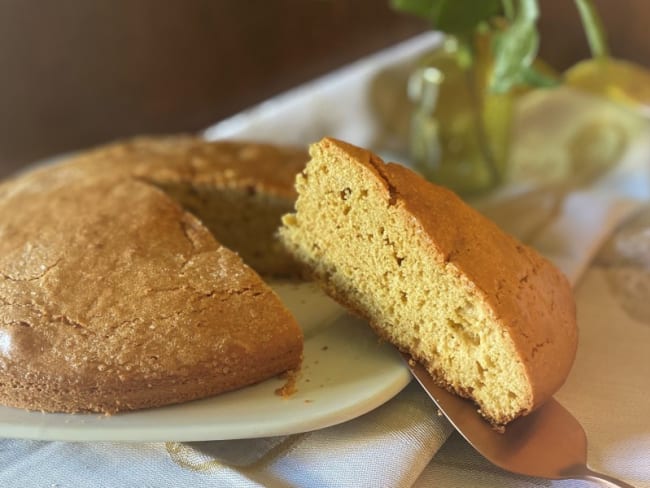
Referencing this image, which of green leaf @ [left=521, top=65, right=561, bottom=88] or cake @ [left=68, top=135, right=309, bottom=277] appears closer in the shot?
green leaf @ [left=521, top=65, right=561, bottom=88]

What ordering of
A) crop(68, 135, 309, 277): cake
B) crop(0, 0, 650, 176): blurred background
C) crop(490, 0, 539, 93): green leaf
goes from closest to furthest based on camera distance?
1. crop(490, 0, 539, 93): green leaf
2. crop(68, 135, 309, 277): cake
3. crop(0, 0, 650, 176): blurred background

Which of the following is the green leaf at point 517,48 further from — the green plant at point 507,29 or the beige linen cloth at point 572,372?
the beige linen cloth at point 572,372

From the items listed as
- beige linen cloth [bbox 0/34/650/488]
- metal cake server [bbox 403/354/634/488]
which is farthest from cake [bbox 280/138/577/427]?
beige linen cloth [bbox 0/34/650/488]

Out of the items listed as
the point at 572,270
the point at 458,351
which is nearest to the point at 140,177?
the point at 458,351

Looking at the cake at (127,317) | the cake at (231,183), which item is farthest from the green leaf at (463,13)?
the cake at (127,317)

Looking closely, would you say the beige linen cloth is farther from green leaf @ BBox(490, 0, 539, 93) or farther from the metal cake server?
green leaf @ BBox(490, 0, 539, 93)
